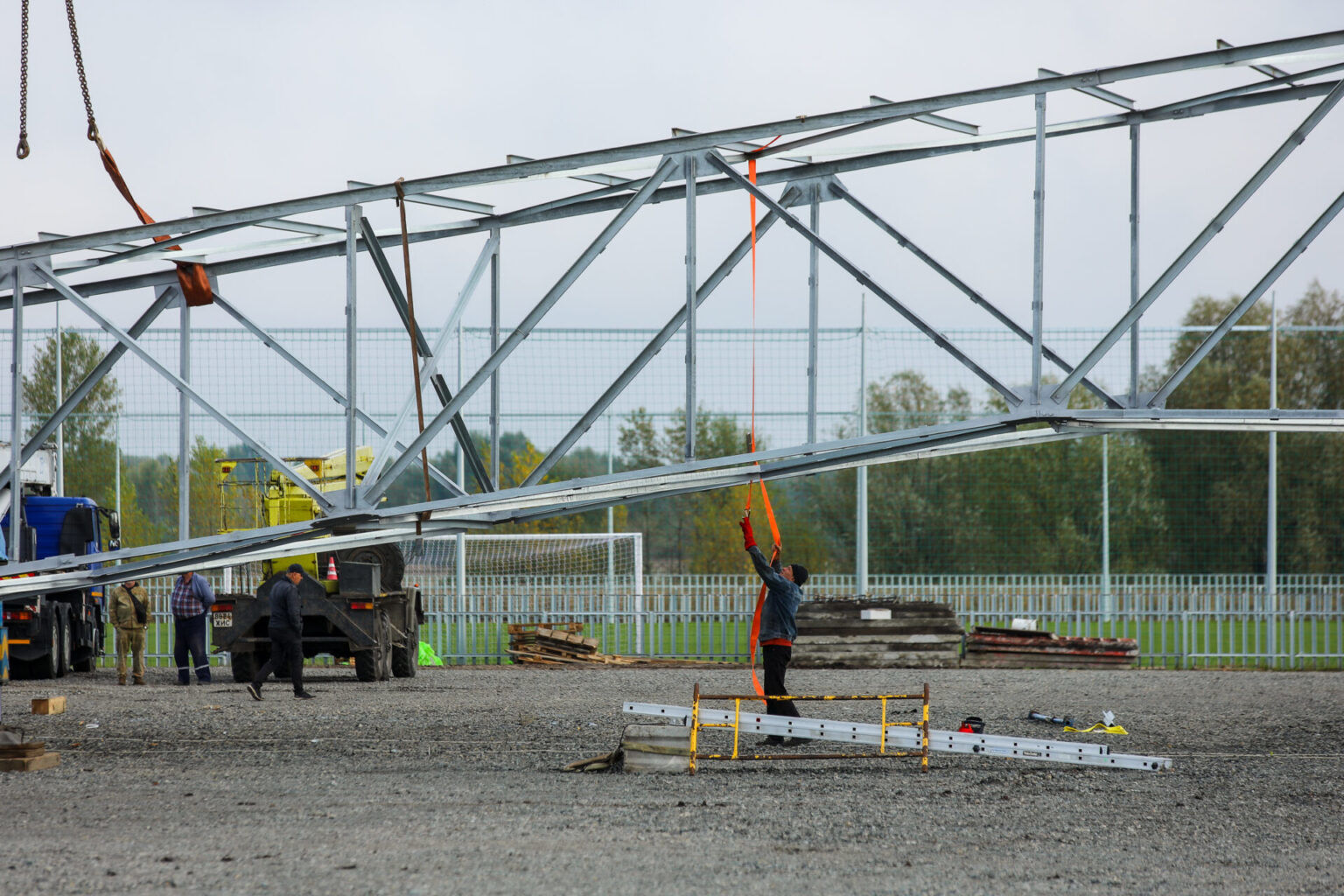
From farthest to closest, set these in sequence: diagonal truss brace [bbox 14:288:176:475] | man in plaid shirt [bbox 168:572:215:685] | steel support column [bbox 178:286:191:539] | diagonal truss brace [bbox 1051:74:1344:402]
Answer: man in plaid shirt [bbox 168:572:215:685] → diagonal truss brace [bbox 14:288:176:475] → steel support column [bbox 178:286:191:539] → diagonal truss brace [bbox 1051:74:1344:402]

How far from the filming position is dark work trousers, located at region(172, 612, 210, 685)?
64.6ft

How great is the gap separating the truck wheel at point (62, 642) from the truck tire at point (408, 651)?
16.0 feet

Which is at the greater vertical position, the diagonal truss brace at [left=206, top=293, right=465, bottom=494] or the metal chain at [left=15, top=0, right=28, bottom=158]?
the metal chain at [left=15, top=0, right=28, bottom=158]

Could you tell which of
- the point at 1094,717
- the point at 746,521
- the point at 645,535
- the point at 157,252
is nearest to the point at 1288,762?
the point at 1094,717

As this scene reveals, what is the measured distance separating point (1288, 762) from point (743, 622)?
14.0 metres

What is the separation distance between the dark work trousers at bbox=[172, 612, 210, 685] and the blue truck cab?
151cm

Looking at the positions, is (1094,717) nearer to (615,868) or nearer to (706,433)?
(615,868)

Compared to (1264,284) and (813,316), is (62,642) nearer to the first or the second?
(813,316)

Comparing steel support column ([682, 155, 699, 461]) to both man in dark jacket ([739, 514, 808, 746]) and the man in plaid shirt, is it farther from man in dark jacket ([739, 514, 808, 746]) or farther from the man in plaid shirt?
the man in plaid shirt

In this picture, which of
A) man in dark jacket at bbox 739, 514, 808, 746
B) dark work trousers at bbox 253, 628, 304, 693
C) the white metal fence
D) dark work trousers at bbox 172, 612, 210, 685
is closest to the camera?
man in dark jacket at bbox 739, 514, 808, 746

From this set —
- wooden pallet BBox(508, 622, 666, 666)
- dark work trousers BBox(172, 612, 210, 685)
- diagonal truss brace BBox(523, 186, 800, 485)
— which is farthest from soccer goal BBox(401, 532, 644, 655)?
diagonal truss brace BBox(523, 186, 800, 485)

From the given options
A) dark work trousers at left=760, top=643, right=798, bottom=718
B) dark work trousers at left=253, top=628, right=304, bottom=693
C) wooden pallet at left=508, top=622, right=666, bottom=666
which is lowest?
wooden pallet at left=508, top=622, right=666, bottom=666

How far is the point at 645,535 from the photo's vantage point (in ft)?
103

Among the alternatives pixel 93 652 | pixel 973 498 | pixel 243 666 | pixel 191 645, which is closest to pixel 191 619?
pixel 191 645
